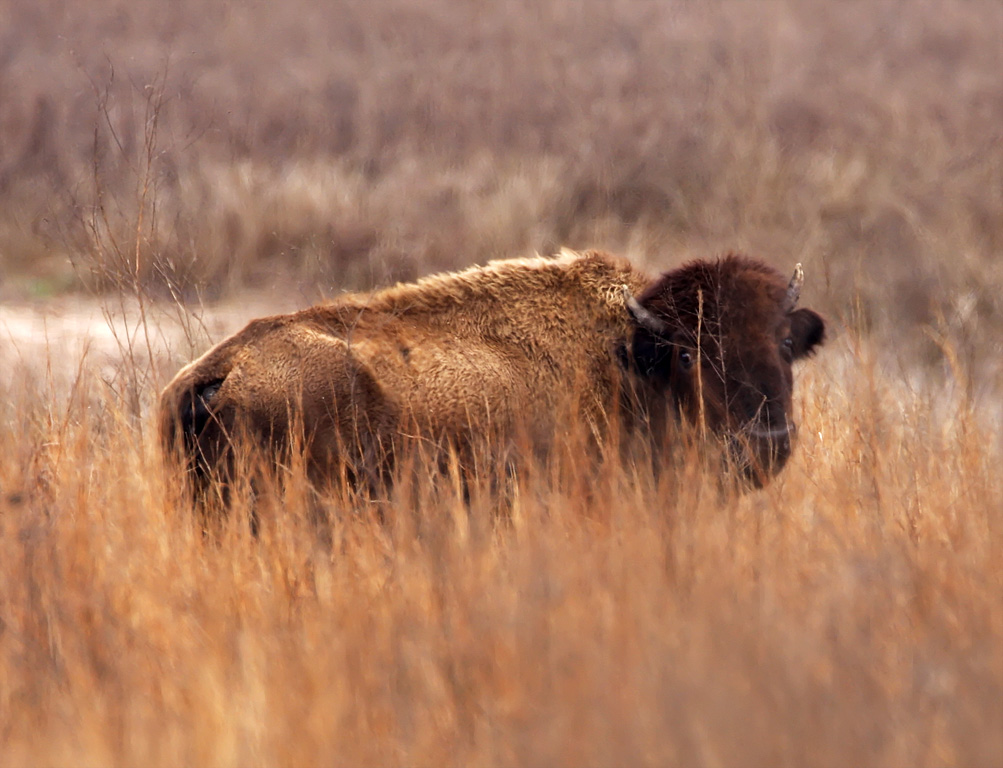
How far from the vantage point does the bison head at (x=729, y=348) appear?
14.0ft

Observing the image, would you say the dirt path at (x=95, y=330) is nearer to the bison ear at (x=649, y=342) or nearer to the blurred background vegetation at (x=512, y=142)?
the blurred background vegetation at (x=512, y=142)

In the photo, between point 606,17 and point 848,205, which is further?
point 606,17

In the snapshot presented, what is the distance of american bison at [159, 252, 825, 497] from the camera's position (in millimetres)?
4270

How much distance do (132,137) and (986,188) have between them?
40.3ft

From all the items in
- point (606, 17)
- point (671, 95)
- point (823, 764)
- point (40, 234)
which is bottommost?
point (823, 764)

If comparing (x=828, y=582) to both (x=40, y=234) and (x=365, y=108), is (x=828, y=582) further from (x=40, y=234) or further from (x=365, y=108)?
(x=365, y=108)

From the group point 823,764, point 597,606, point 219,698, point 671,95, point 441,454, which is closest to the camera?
point 823,764

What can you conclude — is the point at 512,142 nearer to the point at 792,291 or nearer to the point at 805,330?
the point at 805,330

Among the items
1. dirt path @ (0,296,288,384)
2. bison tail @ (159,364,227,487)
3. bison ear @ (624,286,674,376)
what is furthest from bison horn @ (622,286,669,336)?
dirt path @ (0,296,288,384)

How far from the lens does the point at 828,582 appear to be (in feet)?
9.12

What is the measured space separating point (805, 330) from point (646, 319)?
0.86m

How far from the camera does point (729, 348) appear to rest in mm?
4457

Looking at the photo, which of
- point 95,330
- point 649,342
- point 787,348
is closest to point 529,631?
point 649,342

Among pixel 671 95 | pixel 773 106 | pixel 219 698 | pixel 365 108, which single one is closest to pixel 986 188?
pixel 773 106
